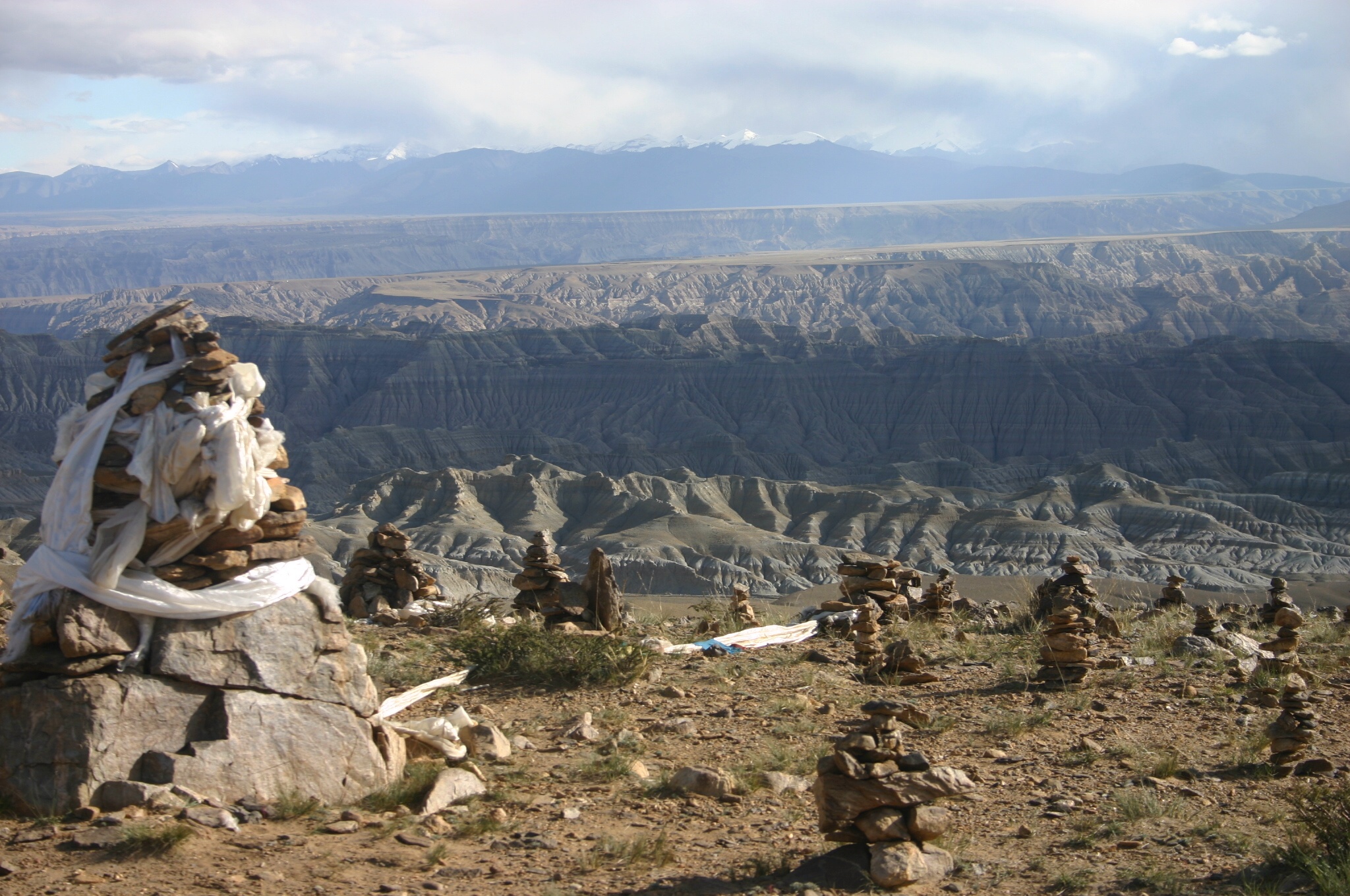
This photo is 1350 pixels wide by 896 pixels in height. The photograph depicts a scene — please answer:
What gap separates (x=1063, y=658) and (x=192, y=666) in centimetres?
825

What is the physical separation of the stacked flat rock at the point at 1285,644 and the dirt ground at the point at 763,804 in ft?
1.24

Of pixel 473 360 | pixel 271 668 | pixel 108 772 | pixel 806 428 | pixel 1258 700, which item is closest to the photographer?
pixel 108 772

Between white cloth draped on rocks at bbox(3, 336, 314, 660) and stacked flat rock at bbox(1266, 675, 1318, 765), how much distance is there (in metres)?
7.69

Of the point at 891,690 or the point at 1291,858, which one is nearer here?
the point at 1291,858

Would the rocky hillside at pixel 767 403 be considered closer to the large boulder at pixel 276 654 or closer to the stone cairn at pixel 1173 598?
the stone cairn at pixel 1173 598

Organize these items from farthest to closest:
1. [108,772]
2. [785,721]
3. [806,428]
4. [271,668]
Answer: [806,428] → [785,721] → [271,668] → [108,772]

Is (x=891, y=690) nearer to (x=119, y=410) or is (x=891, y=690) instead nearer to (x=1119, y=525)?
(x=119, y=410)

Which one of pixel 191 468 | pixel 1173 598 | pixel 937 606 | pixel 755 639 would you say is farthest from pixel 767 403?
pixel 191 468

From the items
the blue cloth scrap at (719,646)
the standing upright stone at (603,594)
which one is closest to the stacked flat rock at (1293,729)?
the blue cloth scrap at (719,646)

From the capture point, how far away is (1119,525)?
97188 mm

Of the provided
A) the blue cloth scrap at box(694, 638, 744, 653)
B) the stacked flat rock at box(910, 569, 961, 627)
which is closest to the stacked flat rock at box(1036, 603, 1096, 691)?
the blue cloth scrap at box(694, 638, 744, 653)

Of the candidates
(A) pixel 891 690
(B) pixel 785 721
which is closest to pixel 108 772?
(B) pixel 785 721

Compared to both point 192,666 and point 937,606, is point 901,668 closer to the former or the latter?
point 937,606

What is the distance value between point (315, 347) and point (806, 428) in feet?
227
